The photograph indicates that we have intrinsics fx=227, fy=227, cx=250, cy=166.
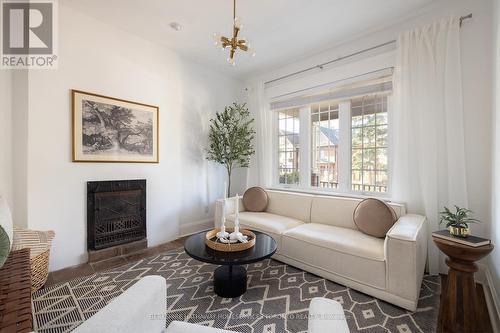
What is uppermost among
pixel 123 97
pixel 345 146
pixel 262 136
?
pixel 123 97

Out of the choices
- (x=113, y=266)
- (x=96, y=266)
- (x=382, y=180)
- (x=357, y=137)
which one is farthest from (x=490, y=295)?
(x=96, y=266)

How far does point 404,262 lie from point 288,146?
2.52 m

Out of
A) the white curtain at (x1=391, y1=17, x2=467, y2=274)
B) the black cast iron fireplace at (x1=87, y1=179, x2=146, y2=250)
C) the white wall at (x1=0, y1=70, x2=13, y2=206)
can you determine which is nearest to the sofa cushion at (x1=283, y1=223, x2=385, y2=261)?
the white curtain at (x1=391, y1=17, x2=467, y2=274)

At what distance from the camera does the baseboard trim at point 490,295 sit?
1642 mm

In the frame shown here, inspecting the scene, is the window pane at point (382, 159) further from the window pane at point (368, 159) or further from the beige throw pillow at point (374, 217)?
the beige throw pillow at point (374, 217)

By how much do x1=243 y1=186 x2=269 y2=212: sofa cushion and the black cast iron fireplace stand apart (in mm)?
1499

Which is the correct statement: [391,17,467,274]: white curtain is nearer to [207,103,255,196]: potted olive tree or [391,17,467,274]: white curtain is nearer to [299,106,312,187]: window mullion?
[299,106,312,187]: window mullion

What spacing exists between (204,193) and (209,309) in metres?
2.30

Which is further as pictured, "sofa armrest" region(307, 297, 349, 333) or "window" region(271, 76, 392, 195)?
"window" region(271, 76, 392, 195)

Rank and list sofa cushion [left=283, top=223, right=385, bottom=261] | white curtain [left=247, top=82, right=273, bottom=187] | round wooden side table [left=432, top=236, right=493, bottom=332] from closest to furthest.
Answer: round wooden side table [left=432, top=236, right=493, bottom=332] < sofa cushion [left=283, top=223, right=385, bottom=261] < white curtain [left=247, top=82, right=273, bottom=187]

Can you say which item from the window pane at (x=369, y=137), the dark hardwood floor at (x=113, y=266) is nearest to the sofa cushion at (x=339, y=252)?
the dark hardwood floor at (x=113, y=266)

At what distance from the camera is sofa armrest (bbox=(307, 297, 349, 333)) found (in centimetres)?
81

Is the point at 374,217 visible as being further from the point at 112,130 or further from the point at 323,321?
the point at 112,130

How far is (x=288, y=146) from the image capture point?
Result: 13.1ft
